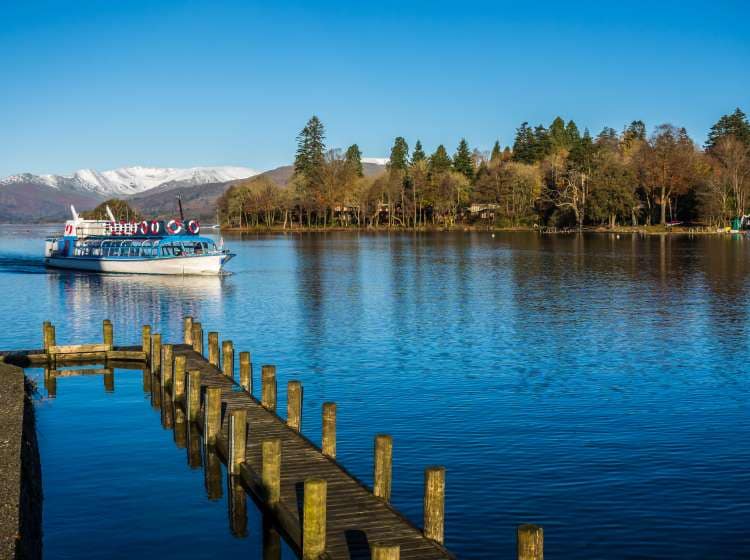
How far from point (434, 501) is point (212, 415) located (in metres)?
9.42

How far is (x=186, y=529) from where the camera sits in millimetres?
18078

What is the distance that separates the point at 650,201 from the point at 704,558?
158 metres

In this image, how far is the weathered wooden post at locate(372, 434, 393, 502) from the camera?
1616 cm

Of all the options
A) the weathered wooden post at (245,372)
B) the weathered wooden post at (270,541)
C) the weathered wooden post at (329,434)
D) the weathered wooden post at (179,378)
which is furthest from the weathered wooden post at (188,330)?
the weathered wooden post at (270,541)

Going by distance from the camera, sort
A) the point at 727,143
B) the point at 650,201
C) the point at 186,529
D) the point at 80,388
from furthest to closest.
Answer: the point at 650,201
the point at 727,143
the point at 80,388
the point at 186,529

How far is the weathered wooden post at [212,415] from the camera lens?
2150cm

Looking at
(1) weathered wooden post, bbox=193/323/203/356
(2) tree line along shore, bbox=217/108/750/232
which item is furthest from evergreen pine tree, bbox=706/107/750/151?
(1) weathered wooden post, bbox=193/323/203/356

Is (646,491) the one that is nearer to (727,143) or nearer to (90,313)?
(90,313)

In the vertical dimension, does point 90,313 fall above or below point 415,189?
below

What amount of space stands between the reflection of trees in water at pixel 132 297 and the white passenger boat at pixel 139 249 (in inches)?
58.0

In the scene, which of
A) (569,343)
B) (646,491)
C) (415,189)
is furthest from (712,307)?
(415,189)

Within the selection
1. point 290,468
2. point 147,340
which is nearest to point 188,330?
point 147,340

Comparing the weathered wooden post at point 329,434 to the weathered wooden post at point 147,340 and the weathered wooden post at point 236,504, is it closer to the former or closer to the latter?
the weathered wooden post at point 236,504

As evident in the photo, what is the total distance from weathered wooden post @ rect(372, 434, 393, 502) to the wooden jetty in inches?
0.8
